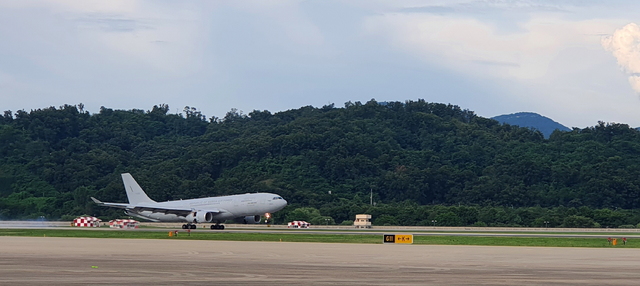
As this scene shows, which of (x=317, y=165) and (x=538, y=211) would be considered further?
(x=317, y=165)

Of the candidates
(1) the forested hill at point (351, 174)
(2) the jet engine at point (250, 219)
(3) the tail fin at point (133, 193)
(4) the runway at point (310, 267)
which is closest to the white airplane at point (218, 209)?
(2) the jet engine at point (250, 219)

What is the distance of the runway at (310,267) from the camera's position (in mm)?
26406

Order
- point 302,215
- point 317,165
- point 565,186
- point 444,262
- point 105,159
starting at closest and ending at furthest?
1. point 444,262
2. point 302,215
3. point 565,186
4. point 317,165
5. point 105,159

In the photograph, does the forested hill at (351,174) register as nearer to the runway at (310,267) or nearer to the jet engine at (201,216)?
the jet engine at (201,216)

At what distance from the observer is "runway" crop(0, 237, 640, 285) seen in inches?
1040

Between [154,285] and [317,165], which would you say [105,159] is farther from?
[154,285]

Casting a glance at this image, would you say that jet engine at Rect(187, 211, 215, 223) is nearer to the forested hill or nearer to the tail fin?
the tail fin

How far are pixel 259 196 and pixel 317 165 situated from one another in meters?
82.0

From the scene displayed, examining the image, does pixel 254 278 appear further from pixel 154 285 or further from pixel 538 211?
pixel 538 211

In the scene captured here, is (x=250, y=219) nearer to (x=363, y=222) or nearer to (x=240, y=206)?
(x=240, y=206)

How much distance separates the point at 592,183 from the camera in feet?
493

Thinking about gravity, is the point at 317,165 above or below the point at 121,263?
above

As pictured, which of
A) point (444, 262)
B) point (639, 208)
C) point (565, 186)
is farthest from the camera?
point (565, 186)

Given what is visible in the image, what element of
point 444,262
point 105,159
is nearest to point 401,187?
point 105,159
